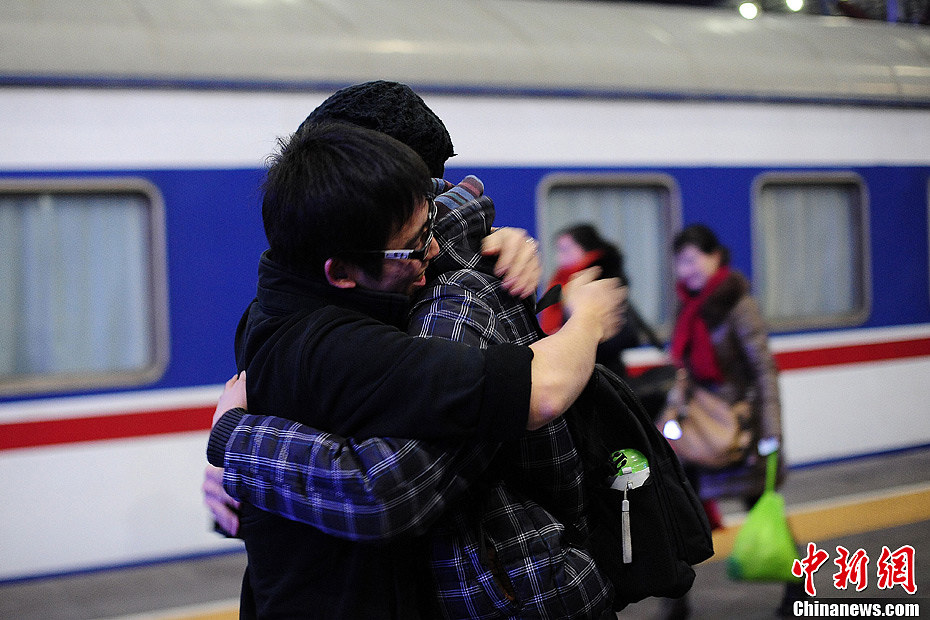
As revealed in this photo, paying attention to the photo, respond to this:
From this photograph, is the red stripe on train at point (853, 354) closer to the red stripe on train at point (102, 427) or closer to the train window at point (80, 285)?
the red stripe on train at point (102, 427)

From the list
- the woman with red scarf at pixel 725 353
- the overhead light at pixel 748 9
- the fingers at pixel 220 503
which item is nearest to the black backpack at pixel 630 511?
the fingers at pixel 220 503

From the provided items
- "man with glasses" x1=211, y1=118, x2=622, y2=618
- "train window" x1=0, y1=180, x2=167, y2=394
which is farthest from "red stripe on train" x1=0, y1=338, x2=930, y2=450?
"man with glasses" x1=211, y1=118, x2=622, y2=618

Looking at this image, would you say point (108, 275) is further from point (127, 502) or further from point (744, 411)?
point (744, 411)

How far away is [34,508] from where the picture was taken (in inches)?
149

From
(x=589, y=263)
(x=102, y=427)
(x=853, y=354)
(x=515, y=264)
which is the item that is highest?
(x=589, y=263)

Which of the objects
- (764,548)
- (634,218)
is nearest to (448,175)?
(634,218)

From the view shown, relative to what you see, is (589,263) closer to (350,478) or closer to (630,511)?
(630,511)

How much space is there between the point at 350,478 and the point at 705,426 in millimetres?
3256

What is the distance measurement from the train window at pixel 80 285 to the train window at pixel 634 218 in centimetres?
187

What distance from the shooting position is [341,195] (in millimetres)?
1250

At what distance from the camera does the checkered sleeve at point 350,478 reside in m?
1.19

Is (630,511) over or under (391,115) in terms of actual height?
under

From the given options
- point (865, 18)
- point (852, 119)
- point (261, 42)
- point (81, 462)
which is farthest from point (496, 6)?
point (865, 18)

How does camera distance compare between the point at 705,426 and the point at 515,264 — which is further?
the point at 705,426
